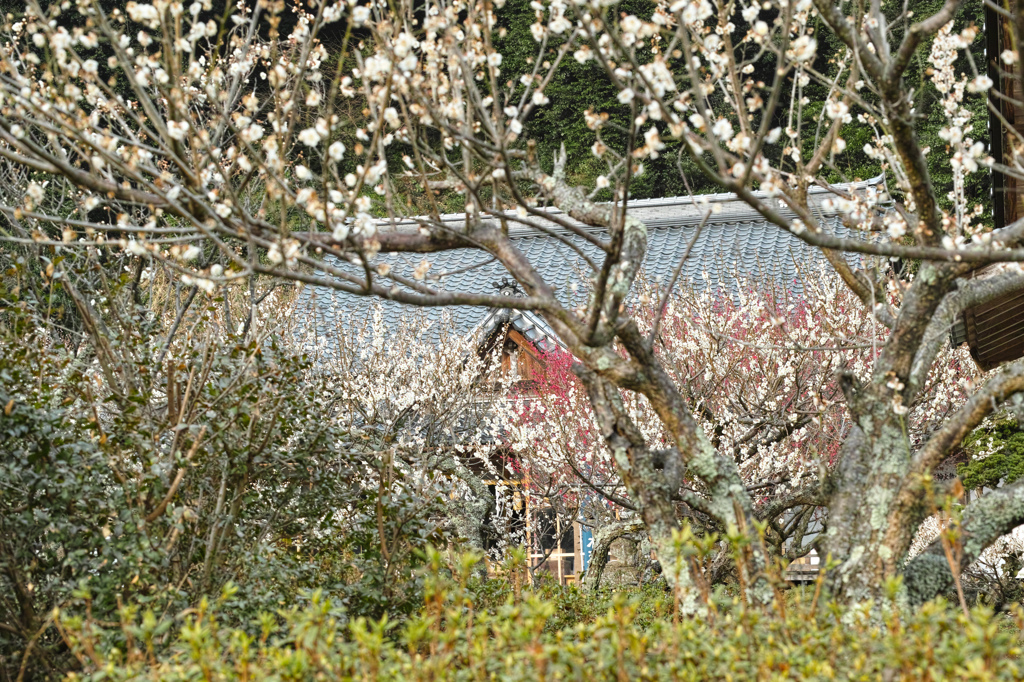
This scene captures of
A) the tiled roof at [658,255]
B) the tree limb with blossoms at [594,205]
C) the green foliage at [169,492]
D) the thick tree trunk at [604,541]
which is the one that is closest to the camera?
the tree limb with blossoms at [594,205]

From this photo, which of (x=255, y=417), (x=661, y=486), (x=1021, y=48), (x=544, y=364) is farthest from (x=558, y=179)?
(x=544, y=364)

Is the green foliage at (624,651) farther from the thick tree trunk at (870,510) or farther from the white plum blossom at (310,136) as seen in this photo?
the white plum blossom at (310,136)

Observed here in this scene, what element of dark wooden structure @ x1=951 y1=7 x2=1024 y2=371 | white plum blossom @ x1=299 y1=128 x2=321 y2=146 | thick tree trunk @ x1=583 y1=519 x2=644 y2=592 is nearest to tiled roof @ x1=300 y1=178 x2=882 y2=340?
dark wooden structure @ x1=951 y1=7 x2=1024 y2=371

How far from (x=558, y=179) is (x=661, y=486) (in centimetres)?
153

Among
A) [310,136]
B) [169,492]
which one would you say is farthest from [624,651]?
[169,492]

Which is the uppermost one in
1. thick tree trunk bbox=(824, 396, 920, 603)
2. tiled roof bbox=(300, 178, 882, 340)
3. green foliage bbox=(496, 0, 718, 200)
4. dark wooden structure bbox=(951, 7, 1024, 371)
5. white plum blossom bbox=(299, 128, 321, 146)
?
green foliage bbox=(496, 0, 718, 200)

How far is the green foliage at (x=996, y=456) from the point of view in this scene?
8219 millimetres

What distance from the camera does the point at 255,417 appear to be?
181 inches

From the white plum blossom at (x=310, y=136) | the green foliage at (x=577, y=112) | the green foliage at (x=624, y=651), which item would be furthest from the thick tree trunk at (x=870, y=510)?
the green foliage at (x=577, y=112)

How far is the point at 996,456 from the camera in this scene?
27.3 feet

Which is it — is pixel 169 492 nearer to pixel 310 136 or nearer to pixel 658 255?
pixel 310 136

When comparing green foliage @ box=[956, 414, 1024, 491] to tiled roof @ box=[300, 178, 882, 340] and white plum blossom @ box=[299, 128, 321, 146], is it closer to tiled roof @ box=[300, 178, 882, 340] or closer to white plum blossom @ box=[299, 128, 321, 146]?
tiled roof @ box=[300, 178, 882, 340]

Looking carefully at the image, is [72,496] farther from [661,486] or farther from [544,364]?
[544,364]

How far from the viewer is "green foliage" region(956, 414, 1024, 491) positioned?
822 cm
